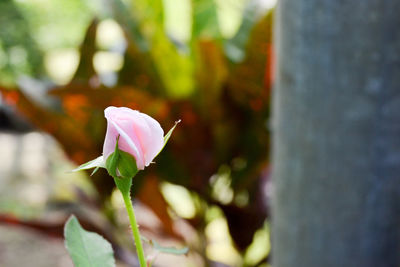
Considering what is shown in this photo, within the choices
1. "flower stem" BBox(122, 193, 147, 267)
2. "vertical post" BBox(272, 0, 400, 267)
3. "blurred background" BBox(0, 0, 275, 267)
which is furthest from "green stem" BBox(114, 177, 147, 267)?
"blurred background" BBox(0, 0, 275, 267)

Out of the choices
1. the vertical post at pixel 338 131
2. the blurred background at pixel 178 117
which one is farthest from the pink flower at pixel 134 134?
the blurred background at pixel 178 117

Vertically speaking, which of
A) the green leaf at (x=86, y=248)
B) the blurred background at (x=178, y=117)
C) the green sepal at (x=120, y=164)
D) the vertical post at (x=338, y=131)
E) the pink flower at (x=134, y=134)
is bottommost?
the green leaf at (x=86, y=248)

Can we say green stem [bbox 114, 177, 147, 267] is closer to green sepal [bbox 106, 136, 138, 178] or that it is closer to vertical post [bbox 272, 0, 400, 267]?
green sepal [bbox 106, 136, 138, 178]

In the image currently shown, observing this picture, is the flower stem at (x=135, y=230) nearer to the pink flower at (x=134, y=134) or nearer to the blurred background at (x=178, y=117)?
the pink flower at (x=134, y=134)

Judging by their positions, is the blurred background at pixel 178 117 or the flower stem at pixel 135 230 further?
the blurred background at pixel 178 117

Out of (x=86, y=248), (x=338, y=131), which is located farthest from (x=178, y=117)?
(x=86, y=248)

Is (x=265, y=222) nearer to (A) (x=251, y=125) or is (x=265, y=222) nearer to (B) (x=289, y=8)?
(A) (x=251, y=125)

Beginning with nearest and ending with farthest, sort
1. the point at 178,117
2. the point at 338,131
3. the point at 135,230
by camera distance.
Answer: the point at 135,230, the point at 338,131, the point at 178,117

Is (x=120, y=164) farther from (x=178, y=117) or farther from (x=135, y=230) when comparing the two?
(x=178, y=117)
